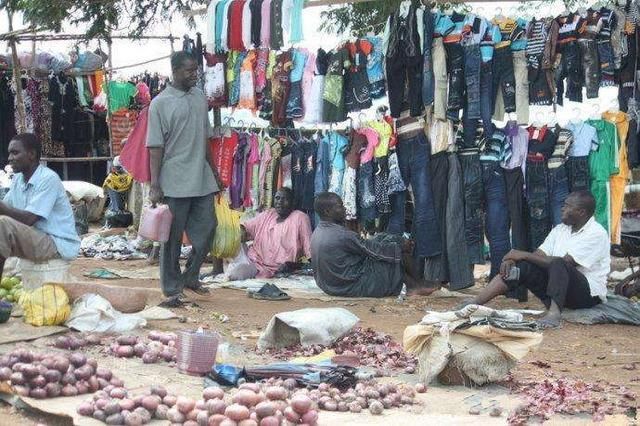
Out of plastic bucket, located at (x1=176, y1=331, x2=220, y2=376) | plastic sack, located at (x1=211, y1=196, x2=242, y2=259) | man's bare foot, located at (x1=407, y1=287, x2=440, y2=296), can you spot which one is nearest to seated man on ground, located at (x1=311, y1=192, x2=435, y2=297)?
man's bare foot, located at (x1=407, y1=287, x2=440, y2=296)

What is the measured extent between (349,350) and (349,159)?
4.09 m

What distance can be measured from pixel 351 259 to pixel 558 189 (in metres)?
2.15

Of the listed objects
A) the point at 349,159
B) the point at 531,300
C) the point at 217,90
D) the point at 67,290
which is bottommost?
the point at 531,300

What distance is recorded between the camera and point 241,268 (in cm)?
1055

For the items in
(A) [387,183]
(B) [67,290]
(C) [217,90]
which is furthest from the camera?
(C) [217,90]

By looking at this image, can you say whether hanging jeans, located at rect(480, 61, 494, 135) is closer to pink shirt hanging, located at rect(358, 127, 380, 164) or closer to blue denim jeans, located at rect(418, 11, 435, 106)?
blue denim jeans, located at rect(418, 11, 435, 106)

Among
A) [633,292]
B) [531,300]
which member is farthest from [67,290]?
[633,292]

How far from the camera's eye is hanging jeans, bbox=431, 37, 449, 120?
363 inches

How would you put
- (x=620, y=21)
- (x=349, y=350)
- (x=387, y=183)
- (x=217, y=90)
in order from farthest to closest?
(x=217, y=90) → (x=387, y=183) → (x=620, y=21) → (x=349, y=350)

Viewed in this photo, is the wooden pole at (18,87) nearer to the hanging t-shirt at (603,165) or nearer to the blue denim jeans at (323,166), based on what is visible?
the blue denim jeans at (323,166)

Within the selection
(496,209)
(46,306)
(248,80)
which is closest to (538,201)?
(496,209)

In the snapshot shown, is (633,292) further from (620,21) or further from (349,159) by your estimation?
(349,159)

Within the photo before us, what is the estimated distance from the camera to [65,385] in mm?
4852

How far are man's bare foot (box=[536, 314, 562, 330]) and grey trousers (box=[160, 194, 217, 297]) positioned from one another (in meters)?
2.97
